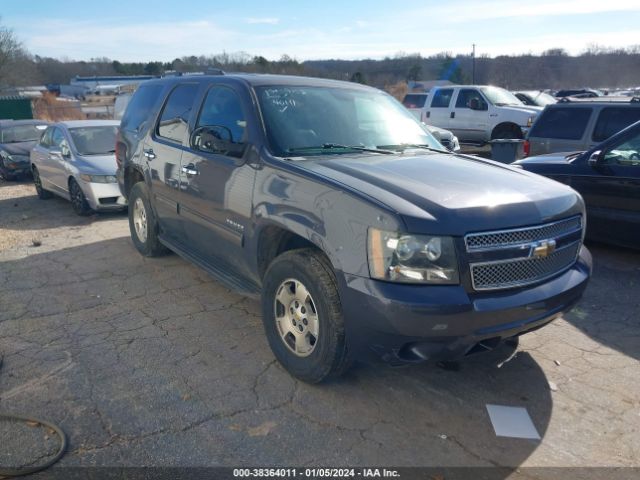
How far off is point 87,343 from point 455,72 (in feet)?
220

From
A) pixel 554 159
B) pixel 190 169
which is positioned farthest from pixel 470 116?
pixel 190 169

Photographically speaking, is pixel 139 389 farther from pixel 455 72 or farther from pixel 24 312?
pixel 455 72

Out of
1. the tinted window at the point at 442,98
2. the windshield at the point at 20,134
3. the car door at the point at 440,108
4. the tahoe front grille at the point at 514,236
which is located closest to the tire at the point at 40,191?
the windshield at the point at 20,134

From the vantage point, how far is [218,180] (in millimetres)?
4301

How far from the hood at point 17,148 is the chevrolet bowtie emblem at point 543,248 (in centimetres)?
1312

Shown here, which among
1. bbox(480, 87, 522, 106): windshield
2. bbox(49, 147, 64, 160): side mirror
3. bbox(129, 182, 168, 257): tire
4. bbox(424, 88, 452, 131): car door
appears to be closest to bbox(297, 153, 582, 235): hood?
bbox(129, 182, 168, 257): tire

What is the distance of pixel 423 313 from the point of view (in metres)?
2.84

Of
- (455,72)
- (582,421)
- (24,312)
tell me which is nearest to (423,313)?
(582,421)

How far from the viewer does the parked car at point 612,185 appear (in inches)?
231

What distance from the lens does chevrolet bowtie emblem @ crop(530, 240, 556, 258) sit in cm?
315

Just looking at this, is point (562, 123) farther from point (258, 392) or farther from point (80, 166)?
point (80, 166)

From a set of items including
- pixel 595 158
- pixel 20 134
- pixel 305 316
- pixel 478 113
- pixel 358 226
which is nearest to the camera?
pixel 358 226

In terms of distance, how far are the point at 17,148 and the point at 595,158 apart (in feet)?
41.7

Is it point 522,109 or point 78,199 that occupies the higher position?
point 522,109
